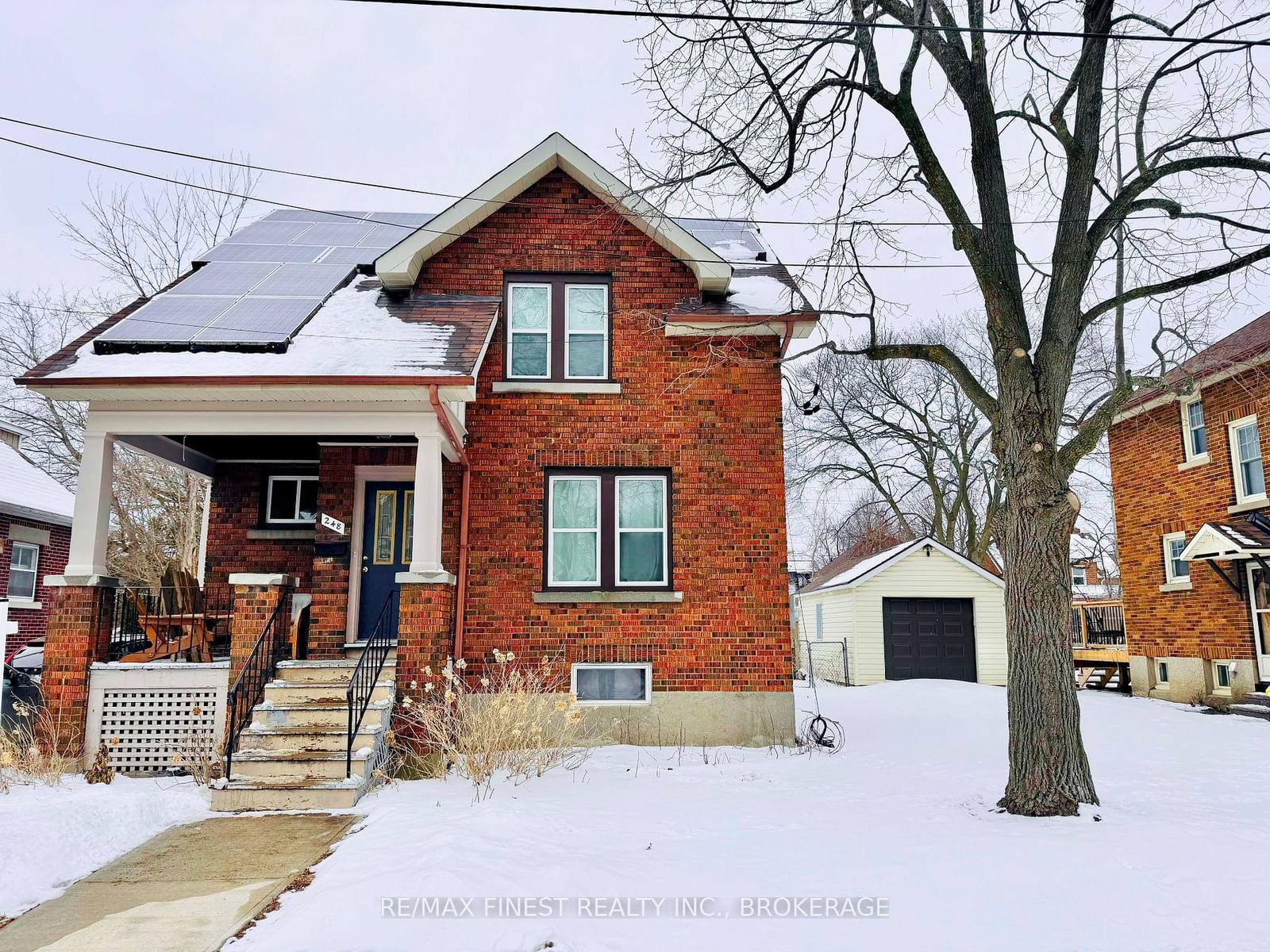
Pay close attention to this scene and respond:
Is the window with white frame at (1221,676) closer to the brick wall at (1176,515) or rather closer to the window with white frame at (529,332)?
the brick wall at (1176,515)

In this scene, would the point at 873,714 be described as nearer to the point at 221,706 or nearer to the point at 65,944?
the point at 221,706

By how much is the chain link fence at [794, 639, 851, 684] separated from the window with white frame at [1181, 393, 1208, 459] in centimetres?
952

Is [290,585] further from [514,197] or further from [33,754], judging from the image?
[514,197]

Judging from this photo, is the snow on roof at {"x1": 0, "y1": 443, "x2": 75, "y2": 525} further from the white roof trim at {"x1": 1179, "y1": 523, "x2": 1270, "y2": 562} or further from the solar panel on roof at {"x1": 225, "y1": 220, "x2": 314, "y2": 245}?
the white roof trim at {"x1": 1179, "y1": 523, "x2": 1270, "y2": 562}

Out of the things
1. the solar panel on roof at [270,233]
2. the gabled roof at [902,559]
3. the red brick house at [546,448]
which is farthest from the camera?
the gabled roof at [902,559]

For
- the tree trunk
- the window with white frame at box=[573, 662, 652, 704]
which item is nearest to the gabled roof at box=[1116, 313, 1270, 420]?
the tree trunk

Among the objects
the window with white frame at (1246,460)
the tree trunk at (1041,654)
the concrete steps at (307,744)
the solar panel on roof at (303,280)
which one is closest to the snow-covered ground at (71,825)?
the concrete steps at (307,744)

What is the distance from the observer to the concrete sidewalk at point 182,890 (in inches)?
188

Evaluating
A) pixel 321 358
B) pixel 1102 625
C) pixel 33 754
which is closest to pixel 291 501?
pixel 321 358

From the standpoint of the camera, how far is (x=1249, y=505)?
1608 cm

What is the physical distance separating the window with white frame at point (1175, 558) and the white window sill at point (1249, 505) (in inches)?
67.0

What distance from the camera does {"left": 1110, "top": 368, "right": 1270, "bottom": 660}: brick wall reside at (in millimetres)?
16438

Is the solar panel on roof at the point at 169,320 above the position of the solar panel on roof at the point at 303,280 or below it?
below

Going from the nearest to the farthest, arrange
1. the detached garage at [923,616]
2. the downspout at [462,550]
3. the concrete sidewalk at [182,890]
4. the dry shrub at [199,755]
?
the concrete sidewalk at [182,890], the dry shrub at [199,755], the downspout at [462,550], the detached garage at [923,616]
